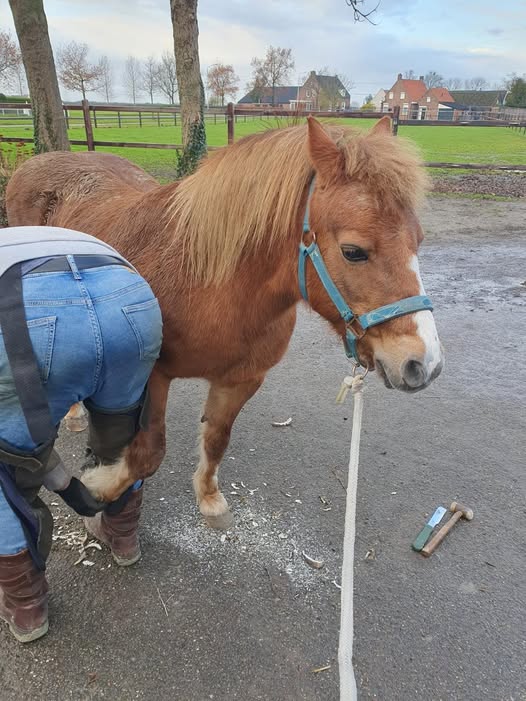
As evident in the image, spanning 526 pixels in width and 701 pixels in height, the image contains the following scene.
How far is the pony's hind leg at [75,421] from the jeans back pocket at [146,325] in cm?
188

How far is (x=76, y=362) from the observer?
57.8 inches

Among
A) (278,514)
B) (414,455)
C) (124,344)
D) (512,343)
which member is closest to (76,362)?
(124,344)

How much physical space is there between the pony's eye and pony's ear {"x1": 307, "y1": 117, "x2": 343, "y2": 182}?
0.82 feet

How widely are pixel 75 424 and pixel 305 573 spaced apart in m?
1.87

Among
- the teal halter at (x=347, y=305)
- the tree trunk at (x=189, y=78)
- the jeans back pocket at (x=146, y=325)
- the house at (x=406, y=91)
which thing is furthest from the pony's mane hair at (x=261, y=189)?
the house at (x=406, y=91)

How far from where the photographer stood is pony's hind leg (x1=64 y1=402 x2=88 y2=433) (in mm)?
3311

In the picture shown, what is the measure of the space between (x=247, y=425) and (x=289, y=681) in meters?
1.76

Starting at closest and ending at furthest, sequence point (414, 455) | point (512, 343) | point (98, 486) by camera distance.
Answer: point (98, 486) → point (414, 455) → point (512, 343)

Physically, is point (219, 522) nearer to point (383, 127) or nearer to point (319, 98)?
point (383, 127)

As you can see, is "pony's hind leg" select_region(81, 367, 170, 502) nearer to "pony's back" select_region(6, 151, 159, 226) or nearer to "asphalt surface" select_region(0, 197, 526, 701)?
"asphalt surface" select_region(0, 197, 526, 701)

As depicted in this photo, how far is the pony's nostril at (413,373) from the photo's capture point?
1.44m

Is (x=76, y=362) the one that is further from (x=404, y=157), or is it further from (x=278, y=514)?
(x=278, y=514)

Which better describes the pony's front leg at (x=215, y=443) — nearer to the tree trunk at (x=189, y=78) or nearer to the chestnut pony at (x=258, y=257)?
the chestnut pony at (x=258, y=257)

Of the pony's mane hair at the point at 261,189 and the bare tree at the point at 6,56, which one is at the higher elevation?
the bare tree at the point at 6,56
